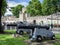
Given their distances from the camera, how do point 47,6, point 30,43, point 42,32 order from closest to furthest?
point 30,43 < point 42,32 < point 47,6

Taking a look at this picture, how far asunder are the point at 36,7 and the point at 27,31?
4862 centimetres

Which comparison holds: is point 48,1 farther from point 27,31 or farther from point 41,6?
point 27,31

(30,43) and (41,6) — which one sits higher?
(41,6)

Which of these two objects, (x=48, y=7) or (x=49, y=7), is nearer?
(x=48, y=7)

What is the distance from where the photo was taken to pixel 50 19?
55.2m

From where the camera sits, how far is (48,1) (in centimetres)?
7144

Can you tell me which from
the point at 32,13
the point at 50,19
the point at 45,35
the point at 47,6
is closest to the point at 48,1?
the point at 47,6

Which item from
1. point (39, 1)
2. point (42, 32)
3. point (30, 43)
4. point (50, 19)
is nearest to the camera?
point (30, 43)

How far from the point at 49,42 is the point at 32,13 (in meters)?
60.7

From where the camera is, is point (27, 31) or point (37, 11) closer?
point (27, 31)

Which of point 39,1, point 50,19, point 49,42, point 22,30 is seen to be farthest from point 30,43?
point 39,1

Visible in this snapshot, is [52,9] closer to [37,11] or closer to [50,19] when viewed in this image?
[37,11]

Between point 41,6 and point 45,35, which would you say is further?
point 41,6

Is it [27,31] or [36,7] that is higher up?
[36,7]
